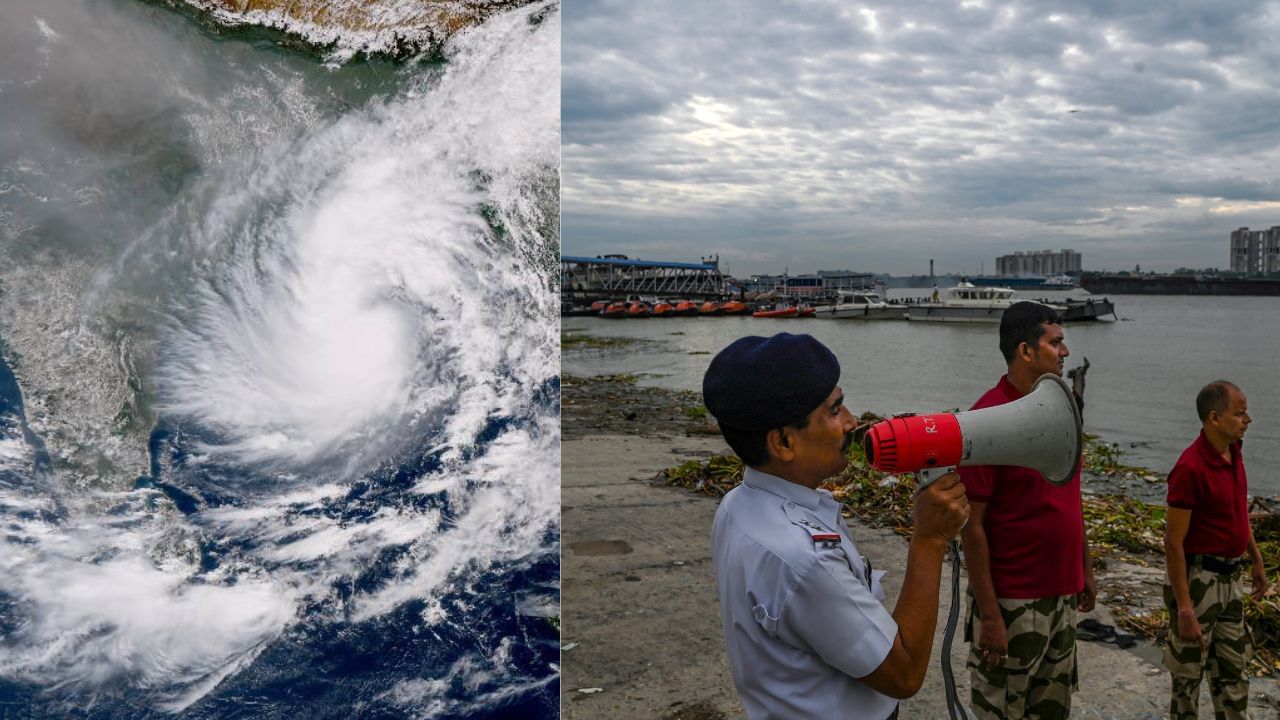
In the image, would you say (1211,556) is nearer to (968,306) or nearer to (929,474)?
(929,474)

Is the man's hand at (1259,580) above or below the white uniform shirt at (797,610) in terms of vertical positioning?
below

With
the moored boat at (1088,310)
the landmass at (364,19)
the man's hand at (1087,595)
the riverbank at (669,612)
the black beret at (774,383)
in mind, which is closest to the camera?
the black beret at (774,383)

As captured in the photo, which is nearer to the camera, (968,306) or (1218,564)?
(1218,564)

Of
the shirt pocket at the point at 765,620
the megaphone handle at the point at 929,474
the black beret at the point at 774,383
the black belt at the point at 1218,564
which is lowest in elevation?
the black belt at the point at 1218,564

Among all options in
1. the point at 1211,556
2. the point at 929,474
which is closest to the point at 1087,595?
the point at 1211,556

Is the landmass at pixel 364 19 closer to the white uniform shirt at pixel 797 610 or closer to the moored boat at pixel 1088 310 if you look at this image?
the white uniform shirt at pixel 797 610

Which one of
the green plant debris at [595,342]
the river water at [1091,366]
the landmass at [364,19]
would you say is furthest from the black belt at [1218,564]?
the green plant debris at [595,342]
